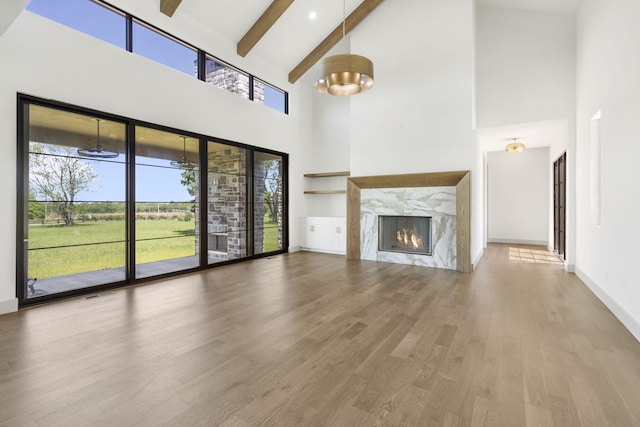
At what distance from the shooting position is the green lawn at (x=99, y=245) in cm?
378

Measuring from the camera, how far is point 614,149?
11.3 feet

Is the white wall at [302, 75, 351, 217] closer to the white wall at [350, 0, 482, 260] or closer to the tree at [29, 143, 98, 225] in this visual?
the white wall at [350, 0, 482, 260]

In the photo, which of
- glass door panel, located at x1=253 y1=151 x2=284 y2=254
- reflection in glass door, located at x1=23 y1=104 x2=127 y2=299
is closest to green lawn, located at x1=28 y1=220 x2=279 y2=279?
reflection in glass door, located at x1=23 y1=104 x2=127 y2=299

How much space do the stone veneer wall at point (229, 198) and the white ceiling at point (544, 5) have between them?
5710 mm

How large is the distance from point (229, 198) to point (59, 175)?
9.04 ft


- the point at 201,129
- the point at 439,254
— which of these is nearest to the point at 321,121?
the point at 201,129

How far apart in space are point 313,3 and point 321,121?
9.38 ft

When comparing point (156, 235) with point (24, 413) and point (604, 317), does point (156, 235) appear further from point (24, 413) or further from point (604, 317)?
point (604, 317)

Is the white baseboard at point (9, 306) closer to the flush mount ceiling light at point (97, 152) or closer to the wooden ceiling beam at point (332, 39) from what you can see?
the flush mount ceiling light at point (97, 152)

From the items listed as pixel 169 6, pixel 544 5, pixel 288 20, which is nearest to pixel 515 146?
pixel 544 5

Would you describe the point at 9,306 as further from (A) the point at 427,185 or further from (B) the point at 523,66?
(B) the point at 523,66

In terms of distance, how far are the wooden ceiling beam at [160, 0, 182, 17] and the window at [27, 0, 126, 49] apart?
62 cm

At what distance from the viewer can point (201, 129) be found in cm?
561

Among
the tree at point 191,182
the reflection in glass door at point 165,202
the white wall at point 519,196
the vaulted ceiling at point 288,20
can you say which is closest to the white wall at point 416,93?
the vaulted ceiling at point 288,20
